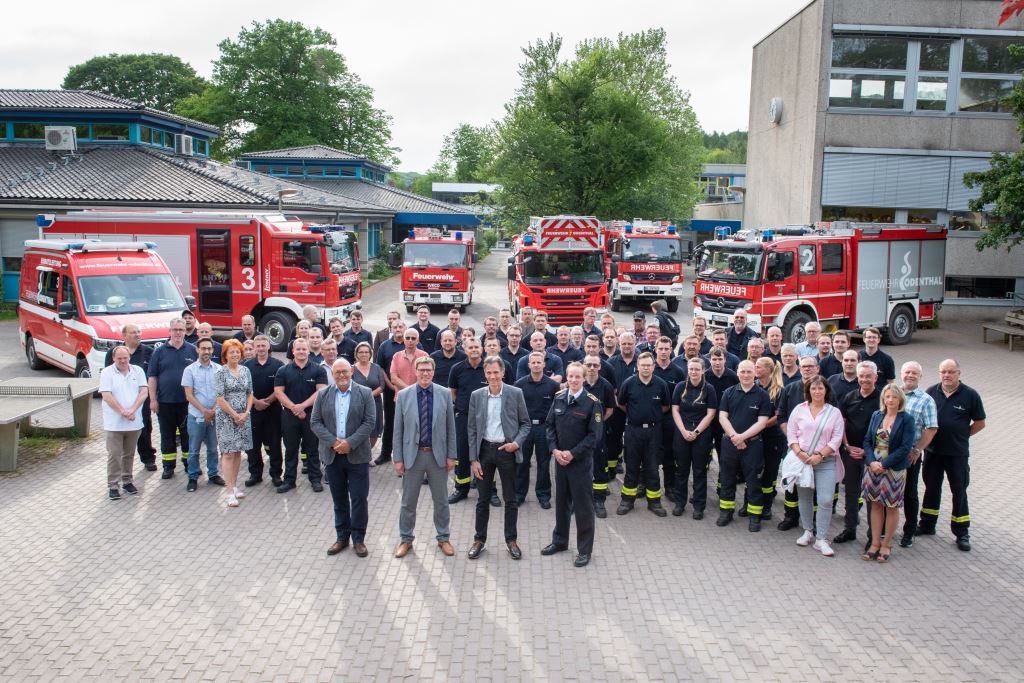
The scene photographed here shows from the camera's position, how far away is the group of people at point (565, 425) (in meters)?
7.44

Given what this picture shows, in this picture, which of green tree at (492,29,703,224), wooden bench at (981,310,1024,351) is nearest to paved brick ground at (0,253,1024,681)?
wooden bench at (981,310,1024,351)

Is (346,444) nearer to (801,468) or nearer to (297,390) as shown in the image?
(297,390)

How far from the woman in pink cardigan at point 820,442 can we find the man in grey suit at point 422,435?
10.7ft

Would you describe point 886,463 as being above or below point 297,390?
below

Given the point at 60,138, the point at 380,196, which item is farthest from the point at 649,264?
the point at 380,196

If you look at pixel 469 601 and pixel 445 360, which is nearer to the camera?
pixel 469 601

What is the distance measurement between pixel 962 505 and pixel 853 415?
1.30m

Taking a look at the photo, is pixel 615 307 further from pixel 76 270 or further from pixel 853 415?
pixel 853 415

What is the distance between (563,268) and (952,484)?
13.6 m

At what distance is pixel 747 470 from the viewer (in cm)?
826

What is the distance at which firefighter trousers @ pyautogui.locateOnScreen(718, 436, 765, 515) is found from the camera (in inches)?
323

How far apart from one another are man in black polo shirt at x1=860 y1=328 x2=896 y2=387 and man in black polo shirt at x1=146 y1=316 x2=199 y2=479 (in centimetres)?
759

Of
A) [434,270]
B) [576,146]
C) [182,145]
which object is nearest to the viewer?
[434,270]

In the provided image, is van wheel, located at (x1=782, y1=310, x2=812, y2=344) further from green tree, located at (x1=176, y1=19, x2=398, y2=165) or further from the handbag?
green tree, located at (x1=176, y1=19, x2=398, y2=165)
